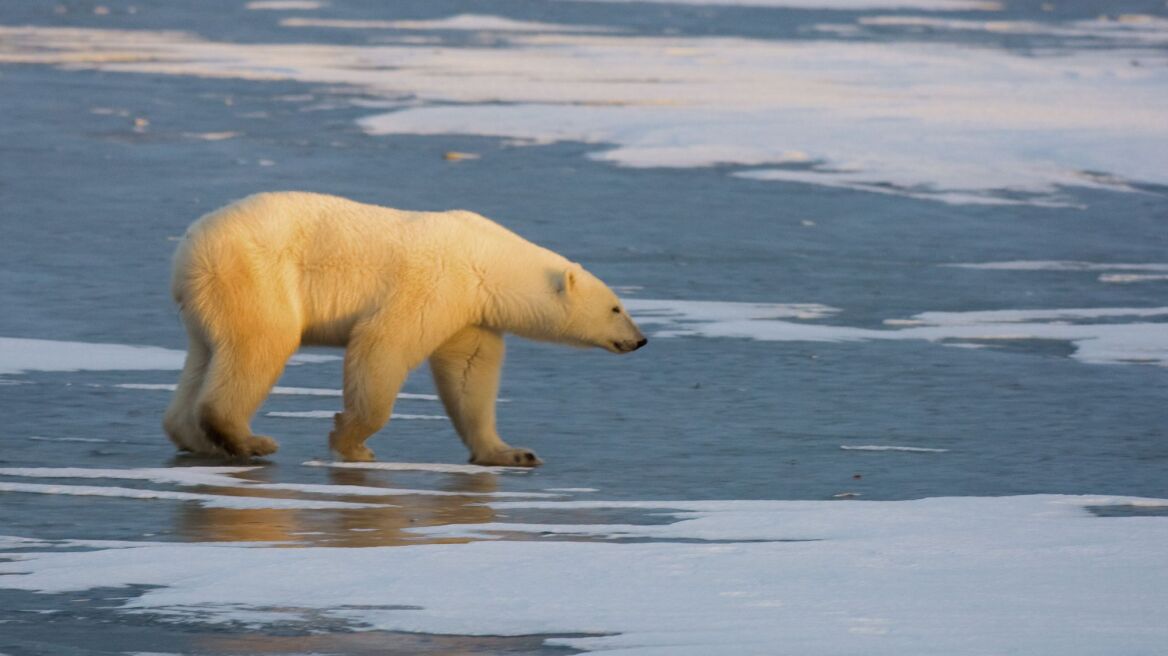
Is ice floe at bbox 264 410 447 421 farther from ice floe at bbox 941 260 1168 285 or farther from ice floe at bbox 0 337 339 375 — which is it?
ice floe at bbox 941 260 1168 285

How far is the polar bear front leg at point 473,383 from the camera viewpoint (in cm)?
838

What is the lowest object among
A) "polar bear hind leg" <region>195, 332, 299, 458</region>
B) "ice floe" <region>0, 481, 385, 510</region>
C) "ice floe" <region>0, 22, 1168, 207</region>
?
"ice floe" <region>0, 22, 1168, 207</region>

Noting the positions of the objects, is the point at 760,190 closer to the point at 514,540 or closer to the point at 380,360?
the point at 380,360

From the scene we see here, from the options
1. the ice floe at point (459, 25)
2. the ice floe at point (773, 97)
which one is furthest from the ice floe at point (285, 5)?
the ice floe at point (773, 97)

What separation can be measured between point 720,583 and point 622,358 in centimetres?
501

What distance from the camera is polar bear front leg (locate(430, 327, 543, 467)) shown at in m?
8.38

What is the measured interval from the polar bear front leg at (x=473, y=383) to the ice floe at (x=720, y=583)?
4.86 feet

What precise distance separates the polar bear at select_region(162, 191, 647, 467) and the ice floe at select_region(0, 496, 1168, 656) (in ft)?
4.69

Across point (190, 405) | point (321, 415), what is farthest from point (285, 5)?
point (190, 405)

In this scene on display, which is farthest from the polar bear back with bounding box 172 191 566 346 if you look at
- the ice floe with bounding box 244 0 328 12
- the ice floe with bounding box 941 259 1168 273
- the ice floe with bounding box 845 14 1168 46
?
the ice floe with bounding box 244 0 328 12

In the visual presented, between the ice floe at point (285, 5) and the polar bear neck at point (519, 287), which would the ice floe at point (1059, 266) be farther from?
the ice floe at point (285, 5)

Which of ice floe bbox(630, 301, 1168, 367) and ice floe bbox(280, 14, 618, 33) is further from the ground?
ice floe bbox(630, 301, 1168, 367)

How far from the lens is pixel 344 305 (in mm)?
8203

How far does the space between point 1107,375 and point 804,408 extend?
175 cm
